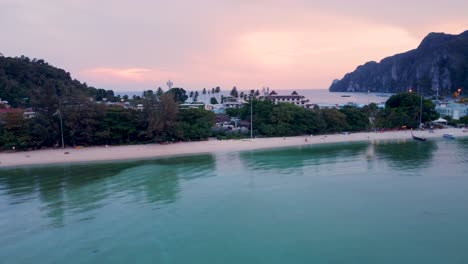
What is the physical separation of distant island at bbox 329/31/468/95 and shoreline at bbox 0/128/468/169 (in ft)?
220

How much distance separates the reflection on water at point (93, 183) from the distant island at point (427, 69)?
83.6 meters

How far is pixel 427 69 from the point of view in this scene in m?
113

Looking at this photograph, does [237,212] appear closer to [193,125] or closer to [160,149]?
[160,149]

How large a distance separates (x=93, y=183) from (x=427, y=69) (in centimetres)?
12275

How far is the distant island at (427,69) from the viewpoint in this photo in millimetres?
103688

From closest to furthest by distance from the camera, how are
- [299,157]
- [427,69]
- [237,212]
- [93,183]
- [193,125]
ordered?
[237,212] → [93,183] → [299,157] → [193,125] → [427,69]

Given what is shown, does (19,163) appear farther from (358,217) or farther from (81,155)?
(358,217)

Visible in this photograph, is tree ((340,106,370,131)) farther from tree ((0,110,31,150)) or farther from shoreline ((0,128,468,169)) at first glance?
tree ((0,110,31,150))

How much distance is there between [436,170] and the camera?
20.9m

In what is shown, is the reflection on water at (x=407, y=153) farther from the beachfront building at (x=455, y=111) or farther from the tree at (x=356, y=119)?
the beachfront building at (x=455, y=111)

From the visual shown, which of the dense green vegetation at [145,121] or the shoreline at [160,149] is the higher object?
the dense green vegetation at [145,121]

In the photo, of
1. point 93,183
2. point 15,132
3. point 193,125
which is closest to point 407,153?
point 193,125

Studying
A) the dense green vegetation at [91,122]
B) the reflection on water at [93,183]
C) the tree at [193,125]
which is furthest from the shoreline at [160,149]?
the reflection on water at [93,183]

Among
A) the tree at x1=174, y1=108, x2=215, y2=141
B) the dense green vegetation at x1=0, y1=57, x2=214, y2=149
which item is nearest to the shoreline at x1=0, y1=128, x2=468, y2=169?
the tree at x1=174, y1=108, x2=215, y2=141
